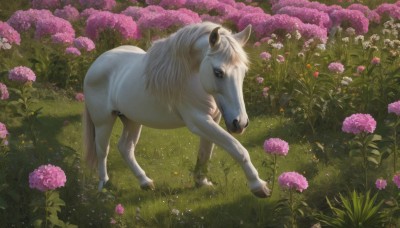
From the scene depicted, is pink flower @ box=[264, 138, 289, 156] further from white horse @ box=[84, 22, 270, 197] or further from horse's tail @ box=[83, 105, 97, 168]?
horse's tail @ box=[83, 105, 97, 168]

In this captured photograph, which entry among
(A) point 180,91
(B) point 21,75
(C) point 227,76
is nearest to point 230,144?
(C) point 227,76

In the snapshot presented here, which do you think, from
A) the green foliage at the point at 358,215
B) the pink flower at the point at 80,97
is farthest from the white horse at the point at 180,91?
the pink flower at the point at 80,97

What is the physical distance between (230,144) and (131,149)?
1.68 meters

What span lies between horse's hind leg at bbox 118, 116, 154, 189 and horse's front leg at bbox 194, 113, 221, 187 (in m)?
0.45

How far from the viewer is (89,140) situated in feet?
22.1

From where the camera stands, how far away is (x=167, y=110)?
5566 millimetres

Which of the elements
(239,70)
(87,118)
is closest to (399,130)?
(239,70)

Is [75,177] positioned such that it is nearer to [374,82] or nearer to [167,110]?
[167,110]

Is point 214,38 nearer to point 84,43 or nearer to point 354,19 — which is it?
point 84,43

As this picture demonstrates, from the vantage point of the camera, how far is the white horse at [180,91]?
16.0 feet

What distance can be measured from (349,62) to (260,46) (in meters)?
2.04

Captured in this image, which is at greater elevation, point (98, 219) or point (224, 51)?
point (224, 51)

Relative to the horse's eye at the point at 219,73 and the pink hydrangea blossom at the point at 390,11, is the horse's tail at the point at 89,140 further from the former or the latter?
the pink hydrangea blossom at the point at 390,11

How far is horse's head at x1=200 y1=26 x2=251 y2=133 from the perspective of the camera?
479 cm
